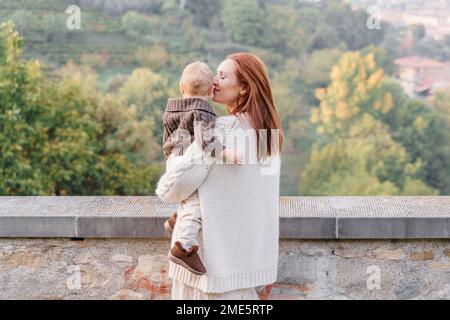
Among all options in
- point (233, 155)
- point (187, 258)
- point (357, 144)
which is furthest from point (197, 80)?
point (357, 144)

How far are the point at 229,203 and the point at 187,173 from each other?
0.58ft

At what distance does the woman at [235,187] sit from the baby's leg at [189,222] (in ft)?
0.08

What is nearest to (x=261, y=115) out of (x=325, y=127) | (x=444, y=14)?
(x=325, y=127)

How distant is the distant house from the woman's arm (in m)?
37.1

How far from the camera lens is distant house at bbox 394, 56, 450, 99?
3991cm

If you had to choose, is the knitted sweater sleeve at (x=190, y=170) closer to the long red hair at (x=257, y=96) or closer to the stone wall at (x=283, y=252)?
the long red hair at (x=257, y=96)

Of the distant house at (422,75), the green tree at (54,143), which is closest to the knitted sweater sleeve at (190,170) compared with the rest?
the green tree at (54,143)

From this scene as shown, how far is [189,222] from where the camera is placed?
3.15 m

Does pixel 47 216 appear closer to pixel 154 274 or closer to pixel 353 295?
pixel 154 274

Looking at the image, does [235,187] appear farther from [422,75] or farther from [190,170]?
[422,75]

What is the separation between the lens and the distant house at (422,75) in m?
39.9

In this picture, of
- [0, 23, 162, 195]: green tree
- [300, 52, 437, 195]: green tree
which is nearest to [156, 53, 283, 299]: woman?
[0, 23, 162, 195]: green tree

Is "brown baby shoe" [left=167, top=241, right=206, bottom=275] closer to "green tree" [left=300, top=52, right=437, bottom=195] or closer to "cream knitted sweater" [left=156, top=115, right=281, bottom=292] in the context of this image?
"cream knitted sweater" [left=156, top=115, right=281, bottom=292]
